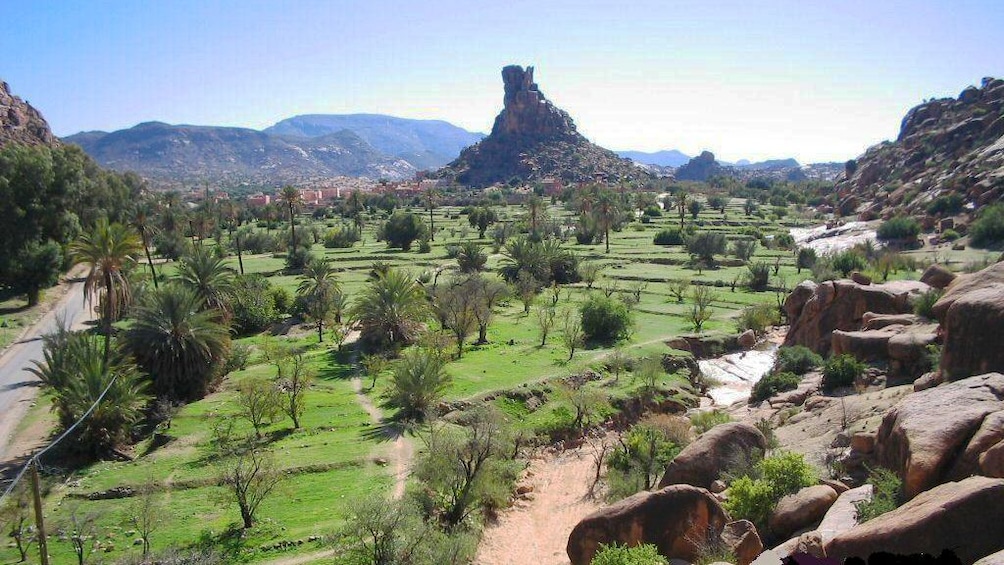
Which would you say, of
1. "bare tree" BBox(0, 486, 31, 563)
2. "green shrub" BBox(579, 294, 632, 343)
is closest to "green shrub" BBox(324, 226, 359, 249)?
"green shrub" BBox(579, 294, 632, 343)

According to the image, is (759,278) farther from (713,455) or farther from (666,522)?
(666,522)

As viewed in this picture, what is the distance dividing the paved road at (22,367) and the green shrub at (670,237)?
6607 centimetres

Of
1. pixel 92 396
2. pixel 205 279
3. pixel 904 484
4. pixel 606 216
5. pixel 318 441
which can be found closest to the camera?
pixel 904 484

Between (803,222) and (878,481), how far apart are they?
9878 centimetres

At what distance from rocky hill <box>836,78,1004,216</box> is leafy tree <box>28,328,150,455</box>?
8173 centimetres

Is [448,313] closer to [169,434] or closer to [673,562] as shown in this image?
[169,434]

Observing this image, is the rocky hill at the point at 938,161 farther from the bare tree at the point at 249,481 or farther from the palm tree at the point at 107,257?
the palm tree at the point at 107,257

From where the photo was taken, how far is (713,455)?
64.0ft

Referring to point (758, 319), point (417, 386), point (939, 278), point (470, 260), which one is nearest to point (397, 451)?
point (417, 386)

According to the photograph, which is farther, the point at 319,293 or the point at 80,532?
the point at 319,293

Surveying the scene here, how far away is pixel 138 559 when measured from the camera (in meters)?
16.8

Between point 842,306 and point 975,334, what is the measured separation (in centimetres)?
1558

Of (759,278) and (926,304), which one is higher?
(926,304)

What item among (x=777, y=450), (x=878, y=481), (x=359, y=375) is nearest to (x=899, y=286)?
(x=777, y=450)
